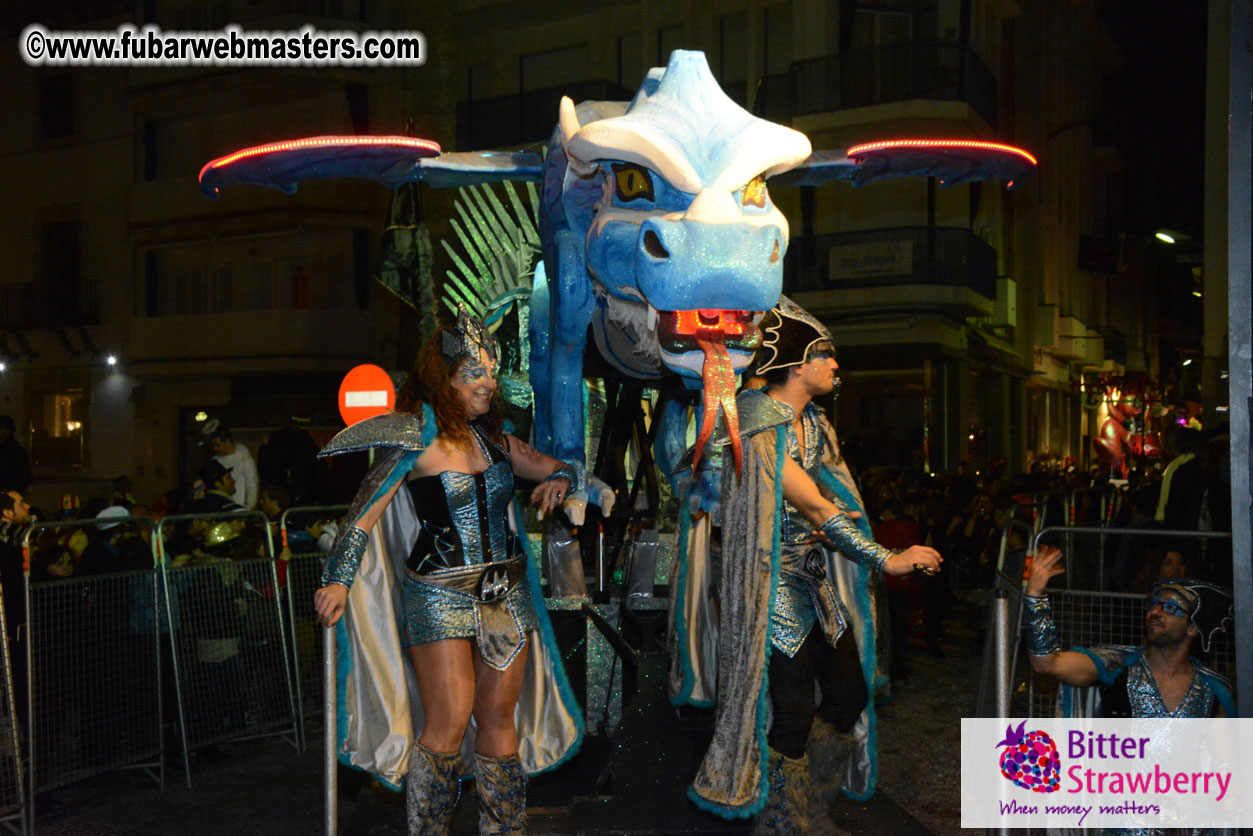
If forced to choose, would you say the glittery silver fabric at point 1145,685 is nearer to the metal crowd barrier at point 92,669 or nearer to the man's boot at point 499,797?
the man's boot at point 499,797

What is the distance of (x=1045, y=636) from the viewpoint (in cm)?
334

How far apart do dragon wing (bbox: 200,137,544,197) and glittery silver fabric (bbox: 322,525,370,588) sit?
5.51ft

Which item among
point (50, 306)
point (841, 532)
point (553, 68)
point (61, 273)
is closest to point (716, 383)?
point (841, 532)

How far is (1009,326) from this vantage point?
1941cm

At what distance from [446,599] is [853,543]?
1.28 m

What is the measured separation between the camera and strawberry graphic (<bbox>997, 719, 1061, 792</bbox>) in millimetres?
3338

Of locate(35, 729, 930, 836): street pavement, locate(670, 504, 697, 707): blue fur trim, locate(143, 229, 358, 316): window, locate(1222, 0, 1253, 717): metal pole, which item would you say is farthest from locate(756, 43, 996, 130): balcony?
locate(1222, 0, 1253, 717): metal pole

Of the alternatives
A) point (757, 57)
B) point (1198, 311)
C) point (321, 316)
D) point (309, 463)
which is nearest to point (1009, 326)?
point (757, 57)

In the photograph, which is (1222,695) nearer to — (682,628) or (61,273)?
(682,628)

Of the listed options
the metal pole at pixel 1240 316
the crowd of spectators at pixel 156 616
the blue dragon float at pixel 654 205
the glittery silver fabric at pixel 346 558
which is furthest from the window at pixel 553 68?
the metal pole at pixel 1240 316

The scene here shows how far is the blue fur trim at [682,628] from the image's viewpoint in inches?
165

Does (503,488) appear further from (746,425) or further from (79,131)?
(79,131)

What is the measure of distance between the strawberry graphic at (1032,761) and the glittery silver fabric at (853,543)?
62 cm

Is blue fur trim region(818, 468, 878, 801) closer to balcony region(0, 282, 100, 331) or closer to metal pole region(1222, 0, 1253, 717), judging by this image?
metal pole region(1222, 0, 1253, 717)
